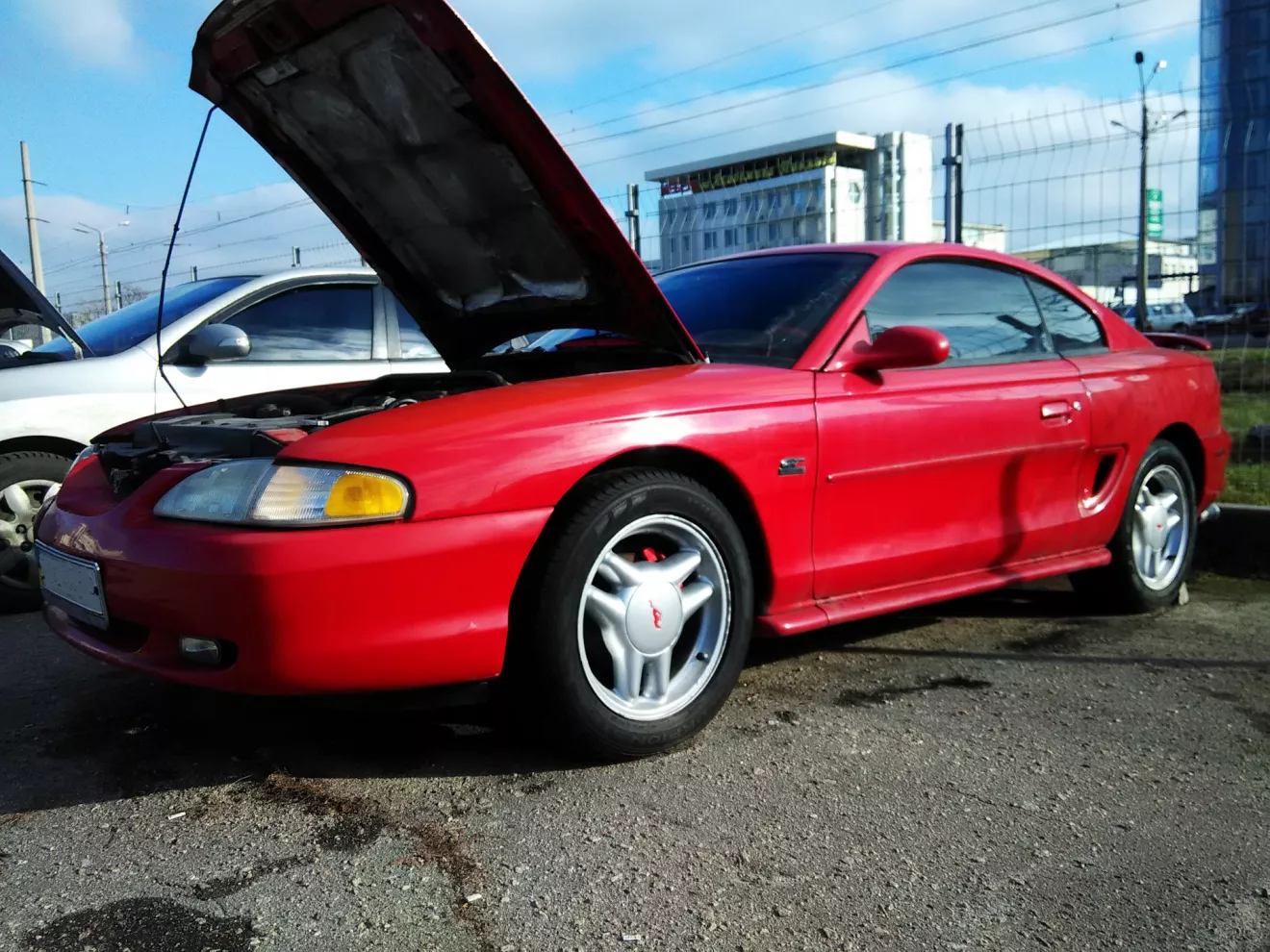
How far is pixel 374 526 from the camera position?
239 centimetres

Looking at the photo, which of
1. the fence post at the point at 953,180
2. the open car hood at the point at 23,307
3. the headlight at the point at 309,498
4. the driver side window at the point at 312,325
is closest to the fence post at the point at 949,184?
the fence post at the point at 953,180

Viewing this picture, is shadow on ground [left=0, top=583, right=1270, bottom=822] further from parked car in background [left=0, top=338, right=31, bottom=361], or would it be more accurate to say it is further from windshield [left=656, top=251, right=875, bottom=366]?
parked car in background [left=0, top=338, right=31, bottom=361]

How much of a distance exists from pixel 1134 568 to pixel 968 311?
4.21ft

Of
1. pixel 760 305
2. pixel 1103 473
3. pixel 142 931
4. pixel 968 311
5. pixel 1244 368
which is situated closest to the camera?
pixel 142 931

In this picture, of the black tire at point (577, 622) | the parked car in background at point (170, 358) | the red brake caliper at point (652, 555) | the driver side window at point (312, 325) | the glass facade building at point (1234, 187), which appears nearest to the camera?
the black tire at point (577, 622)

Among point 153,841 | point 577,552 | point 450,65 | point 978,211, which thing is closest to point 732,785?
point 577,552

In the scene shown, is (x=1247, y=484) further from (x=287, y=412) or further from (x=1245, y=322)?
(x=287, y=412)

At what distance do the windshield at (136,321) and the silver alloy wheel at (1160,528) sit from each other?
13.3ft

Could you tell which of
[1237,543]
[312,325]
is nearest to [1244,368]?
[1237,543]

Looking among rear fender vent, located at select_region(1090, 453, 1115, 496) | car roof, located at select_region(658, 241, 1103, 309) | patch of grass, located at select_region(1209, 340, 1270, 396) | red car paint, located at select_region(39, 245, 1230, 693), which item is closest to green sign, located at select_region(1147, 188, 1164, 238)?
patch of grass, located at select_region(1209, 340, 1270, 396)

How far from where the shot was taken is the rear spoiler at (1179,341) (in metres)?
4.96

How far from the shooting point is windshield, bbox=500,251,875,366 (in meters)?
3.38

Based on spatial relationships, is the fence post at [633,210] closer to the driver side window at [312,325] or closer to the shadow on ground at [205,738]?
the driver side window at [312,325]

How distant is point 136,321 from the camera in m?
5.17
